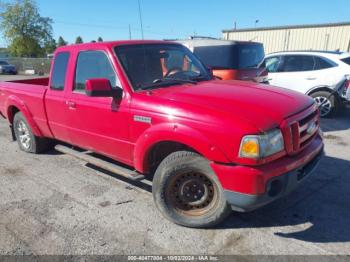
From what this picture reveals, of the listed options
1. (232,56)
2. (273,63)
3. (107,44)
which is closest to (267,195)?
(107,44)

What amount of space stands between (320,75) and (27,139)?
7140 millimetres

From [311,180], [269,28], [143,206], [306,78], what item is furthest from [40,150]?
[269,28]

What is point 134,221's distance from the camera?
3.38m

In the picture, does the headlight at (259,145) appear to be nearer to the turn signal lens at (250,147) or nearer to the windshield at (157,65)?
the turn signal lens at (250,147)

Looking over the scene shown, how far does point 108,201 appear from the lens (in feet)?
12.5

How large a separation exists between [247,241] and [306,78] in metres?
6.49

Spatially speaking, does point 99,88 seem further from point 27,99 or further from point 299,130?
point 27,99

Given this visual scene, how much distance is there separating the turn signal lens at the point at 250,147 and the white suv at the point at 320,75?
598 centimetres

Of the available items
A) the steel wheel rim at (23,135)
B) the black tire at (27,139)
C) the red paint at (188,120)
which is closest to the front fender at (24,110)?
the black tire at (27,139)

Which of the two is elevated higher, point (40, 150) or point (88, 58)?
point (88, 58)

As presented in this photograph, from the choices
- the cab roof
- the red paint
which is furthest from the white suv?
the cab roof

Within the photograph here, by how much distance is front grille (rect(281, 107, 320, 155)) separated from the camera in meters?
2.83

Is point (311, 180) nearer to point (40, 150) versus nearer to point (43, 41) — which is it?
point (40, 150)

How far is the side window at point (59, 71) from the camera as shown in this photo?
14.3 ft
